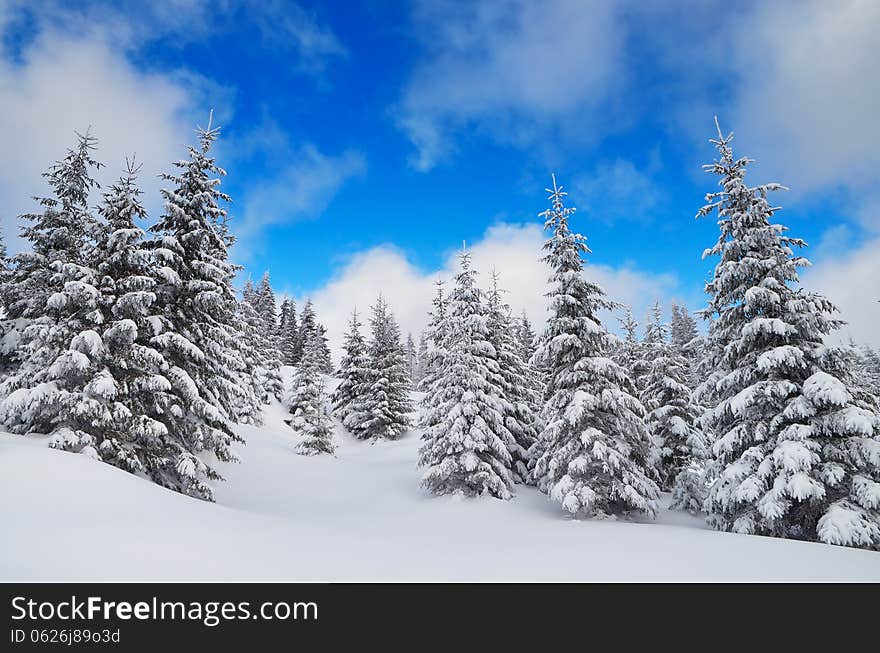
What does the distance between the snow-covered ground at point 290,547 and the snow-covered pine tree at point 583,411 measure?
136 cm

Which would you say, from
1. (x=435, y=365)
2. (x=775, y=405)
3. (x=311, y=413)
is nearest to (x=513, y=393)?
(x=435, y=365)

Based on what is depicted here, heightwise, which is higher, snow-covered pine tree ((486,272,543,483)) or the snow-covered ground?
snow-covered pine tree ((486,272,543,483))

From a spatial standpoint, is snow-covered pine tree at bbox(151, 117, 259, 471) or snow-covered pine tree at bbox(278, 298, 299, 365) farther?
snow-covered pine tree at bbox(278, 298, 299, 365)

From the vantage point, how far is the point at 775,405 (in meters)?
12.4

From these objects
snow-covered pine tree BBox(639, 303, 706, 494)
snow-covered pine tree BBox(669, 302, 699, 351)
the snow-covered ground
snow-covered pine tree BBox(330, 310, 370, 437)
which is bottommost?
the snow-covered ground

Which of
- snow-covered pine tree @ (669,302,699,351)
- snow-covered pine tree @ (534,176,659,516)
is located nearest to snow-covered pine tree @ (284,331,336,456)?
snow-covered pine tree @ (534,176,659,516)

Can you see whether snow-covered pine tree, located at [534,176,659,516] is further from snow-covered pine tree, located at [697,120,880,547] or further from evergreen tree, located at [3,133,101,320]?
evergreen tree, located at [3,133,101,320]

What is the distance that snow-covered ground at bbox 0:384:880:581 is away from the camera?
6.89 metres

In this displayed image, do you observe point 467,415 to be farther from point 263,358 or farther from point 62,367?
point 263,358

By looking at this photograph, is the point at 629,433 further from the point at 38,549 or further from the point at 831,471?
the point at 38,549

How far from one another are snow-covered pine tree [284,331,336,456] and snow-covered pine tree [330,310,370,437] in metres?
5.80

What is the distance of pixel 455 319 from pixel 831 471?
13911 millimetres

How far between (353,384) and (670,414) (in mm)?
28159
